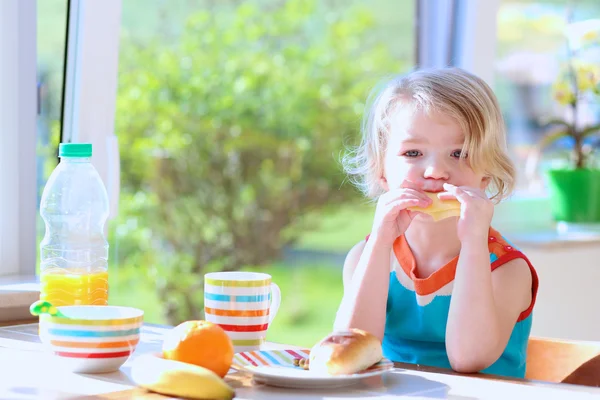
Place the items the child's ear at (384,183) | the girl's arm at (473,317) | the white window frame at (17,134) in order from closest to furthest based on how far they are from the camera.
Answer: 1. the girl's arm at (473,317)
2. the child's ear at (384,183)
3. the white window frame at (17,134)

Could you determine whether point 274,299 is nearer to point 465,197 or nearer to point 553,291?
point 465,197

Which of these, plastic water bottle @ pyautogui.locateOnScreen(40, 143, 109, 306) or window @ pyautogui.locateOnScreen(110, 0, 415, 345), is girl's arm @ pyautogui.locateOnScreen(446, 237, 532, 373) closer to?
plastic water bottle @ pyautogui.locateOnScreen(40, 143, 109, 306)

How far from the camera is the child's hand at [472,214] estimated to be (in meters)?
1.38

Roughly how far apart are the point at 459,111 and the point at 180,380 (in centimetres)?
70

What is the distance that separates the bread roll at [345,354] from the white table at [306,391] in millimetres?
27

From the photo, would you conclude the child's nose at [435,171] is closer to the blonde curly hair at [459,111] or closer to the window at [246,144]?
the blonde curly hair at [459,111]

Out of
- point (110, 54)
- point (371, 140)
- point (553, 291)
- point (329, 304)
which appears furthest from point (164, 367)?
point (329, 304)

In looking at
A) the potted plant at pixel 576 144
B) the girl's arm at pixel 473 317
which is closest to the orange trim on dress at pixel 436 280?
the girl's arm at pixel 473 317

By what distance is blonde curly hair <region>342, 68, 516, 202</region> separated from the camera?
1528mm

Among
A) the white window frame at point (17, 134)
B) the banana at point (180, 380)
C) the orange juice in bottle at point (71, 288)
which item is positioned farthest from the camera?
the white window frame at point (17, 134)

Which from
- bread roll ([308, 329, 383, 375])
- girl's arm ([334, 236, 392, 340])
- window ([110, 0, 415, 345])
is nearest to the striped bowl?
bread roll ([308, 329, 383, 375])

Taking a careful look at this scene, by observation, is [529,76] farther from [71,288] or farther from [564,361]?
[71,288]

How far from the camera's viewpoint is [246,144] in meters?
3.66

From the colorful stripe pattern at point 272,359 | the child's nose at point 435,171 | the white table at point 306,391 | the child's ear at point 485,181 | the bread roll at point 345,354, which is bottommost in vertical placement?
the white table at point 306,391
